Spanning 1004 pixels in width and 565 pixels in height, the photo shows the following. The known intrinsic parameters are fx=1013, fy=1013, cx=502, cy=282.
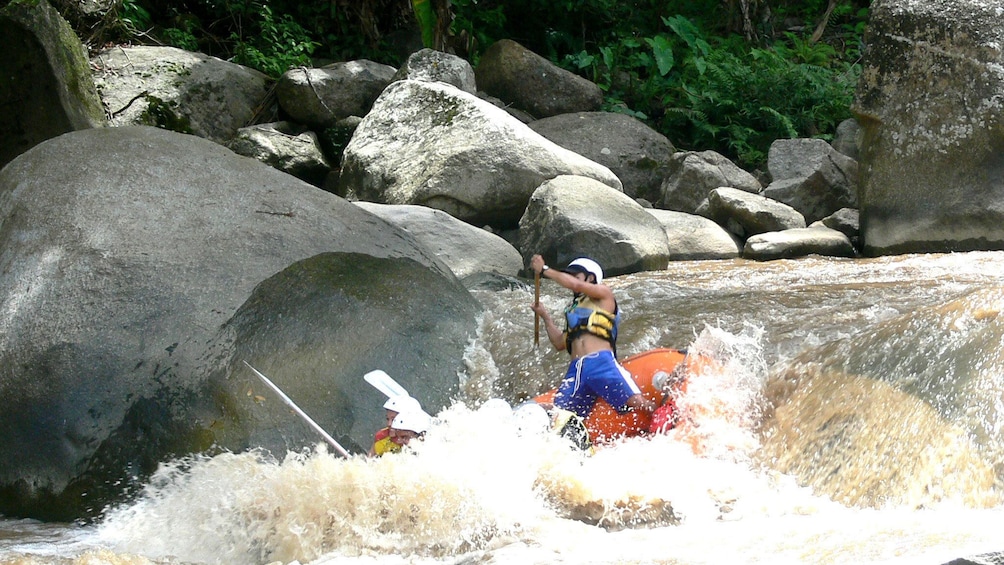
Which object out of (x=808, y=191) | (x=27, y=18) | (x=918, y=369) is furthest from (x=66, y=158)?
(x=808, y=191)

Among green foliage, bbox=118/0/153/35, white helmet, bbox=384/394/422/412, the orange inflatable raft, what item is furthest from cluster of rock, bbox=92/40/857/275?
white helmet, bbox=384/394/422/412

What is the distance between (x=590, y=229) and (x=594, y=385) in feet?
8.86

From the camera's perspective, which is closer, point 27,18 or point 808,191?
point 27,18

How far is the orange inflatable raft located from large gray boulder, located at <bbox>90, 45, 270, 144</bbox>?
641cm

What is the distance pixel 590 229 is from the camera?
23.2 ft

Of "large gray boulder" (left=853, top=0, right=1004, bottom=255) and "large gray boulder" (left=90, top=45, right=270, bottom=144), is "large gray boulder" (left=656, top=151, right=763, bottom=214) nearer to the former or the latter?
"large gray boulder" (left=853, top=0, right=1004, bottom=255)

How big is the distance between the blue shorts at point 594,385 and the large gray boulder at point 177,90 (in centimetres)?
622

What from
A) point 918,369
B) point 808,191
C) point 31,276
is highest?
point 918,369

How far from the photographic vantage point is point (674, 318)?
5477mm

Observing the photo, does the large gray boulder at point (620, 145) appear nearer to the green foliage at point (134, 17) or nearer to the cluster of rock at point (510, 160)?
the cluster of rock at point (510, 160)

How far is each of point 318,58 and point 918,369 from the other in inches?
390

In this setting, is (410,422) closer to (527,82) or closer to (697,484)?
(697,484)

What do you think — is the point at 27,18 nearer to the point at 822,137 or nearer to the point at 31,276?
the point at 31,276

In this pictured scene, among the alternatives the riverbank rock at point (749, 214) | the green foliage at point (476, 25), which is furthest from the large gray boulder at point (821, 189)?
the green foliage at point (476, 25)
